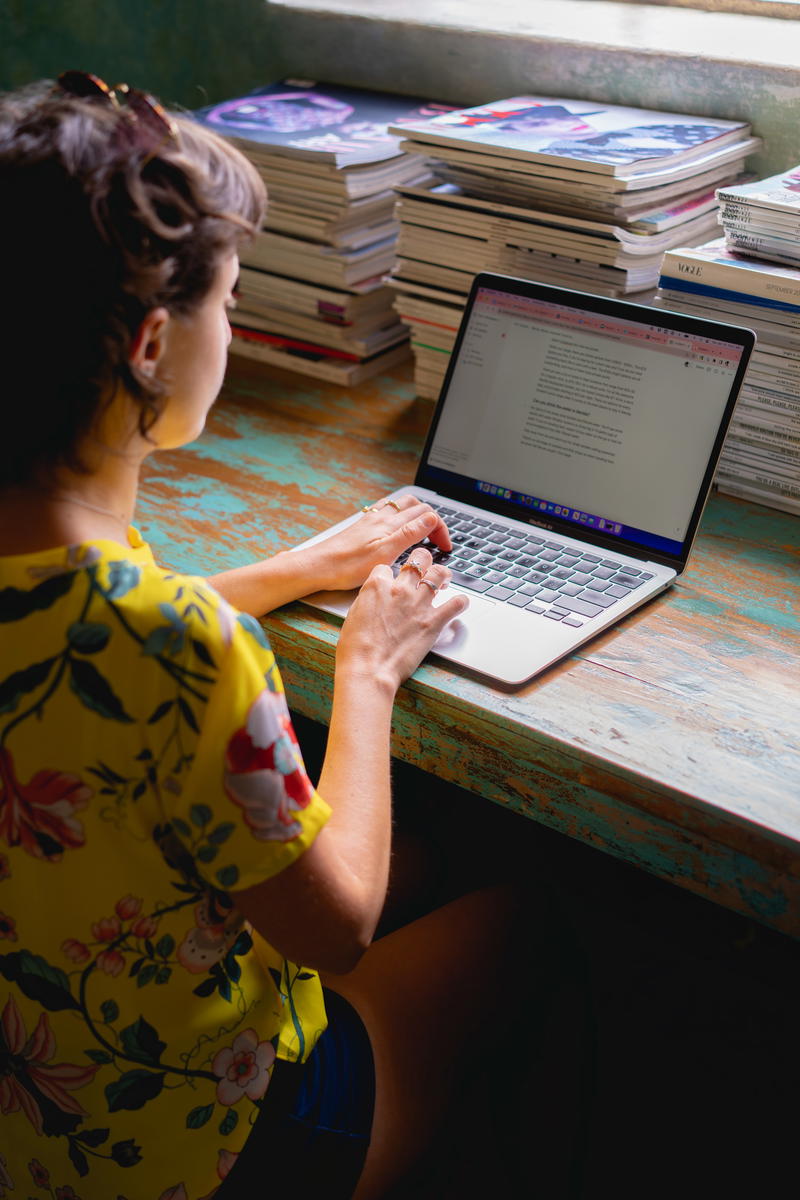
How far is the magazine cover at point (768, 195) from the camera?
4.07 ft

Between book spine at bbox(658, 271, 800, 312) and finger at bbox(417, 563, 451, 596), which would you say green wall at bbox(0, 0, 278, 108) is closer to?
book spine at bbox(658, 271, 800, 312)

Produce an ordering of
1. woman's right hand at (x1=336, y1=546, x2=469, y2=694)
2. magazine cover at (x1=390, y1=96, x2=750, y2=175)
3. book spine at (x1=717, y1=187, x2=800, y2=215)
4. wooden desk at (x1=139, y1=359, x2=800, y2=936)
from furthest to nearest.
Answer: magazine cover at (x1=390, y1=96, x2=750, y2=175) → book spine at (x1=717, y1=187, x2=800, y2=215) → woman's right hand at (x1=336, y1=546, x2=469, y2=694) → wooden desk at (x1=139, y1=359, x2=800, y2=936)

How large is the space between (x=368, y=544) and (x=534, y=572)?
0.19 meters

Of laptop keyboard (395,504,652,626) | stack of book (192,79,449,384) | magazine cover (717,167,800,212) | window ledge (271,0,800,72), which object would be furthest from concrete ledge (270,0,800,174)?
laptop keyboard (395,504,652,626)

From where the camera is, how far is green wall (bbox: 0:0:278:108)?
1952 mm

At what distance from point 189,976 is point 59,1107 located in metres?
0.14

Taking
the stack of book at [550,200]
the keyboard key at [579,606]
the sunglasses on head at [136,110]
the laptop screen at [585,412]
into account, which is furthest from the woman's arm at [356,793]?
the stack of book at [550,200]

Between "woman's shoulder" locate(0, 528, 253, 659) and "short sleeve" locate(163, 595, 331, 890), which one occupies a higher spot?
"woman's shoulder" locate(0, 528, 253, 659)

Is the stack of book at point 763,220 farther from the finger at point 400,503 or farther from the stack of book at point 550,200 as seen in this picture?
the finger at point 400,503

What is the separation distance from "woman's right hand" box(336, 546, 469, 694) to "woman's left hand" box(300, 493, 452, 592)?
31mm

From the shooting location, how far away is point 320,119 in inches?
69.0

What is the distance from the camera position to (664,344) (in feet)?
3.96

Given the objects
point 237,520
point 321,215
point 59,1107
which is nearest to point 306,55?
point 321,215

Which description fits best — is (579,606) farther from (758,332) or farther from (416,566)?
(758,332)
